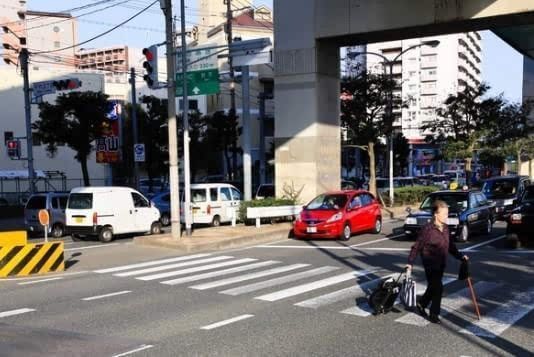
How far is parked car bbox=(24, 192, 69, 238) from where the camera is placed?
72.3 feet

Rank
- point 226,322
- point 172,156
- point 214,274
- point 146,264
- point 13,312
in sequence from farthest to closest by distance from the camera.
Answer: point 172,156, point 146,264, point 214,274, point 13,312, point 226,322

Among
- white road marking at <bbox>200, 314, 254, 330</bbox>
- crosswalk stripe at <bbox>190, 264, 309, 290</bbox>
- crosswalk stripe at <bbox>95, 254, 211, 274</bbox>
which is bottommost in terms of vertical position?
crosswalk stripe at <bbox>95, 254, 211, 274</bbox>

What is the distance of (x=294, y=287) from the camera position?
10625 millimetres

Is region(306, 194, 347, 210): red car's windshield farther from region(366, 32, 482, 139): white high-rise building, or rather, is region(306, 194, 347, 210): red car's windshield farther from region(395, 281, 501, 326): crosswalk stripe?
region(366, 32, 482, 139): white high-rise building

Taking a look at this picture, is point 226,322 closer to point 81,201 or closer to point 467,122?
point 81,201

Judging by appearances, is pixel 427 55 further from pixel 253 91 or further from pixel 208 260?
pixel 208 260

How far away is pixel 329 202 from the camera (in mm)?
19172

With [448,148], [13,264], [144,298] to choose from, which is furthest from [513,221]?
[448,148]

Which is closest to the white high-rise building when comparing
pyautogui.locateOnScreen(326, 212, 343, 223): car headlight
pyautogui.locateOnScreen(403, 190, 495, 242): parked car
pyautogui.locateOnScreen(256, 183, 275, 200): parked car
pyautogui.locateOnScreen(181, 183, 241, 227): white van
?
pyautogui.locateOnScreen(256, 183, 275, 200): parked car

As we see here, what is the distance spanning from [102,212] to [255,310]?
12.4 metres

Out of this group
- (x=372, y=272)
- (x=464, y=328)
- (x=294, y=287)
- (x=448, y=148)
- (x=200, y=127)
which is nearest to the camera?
(x=464, y=328)

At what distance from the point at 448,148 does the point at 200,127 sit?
23.9m

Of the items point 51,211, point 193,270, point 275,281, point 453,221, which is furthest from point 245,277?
point 51,211

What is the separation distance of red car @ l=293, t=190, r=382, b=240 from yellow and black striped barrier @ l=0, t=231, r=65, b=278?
309 inches
